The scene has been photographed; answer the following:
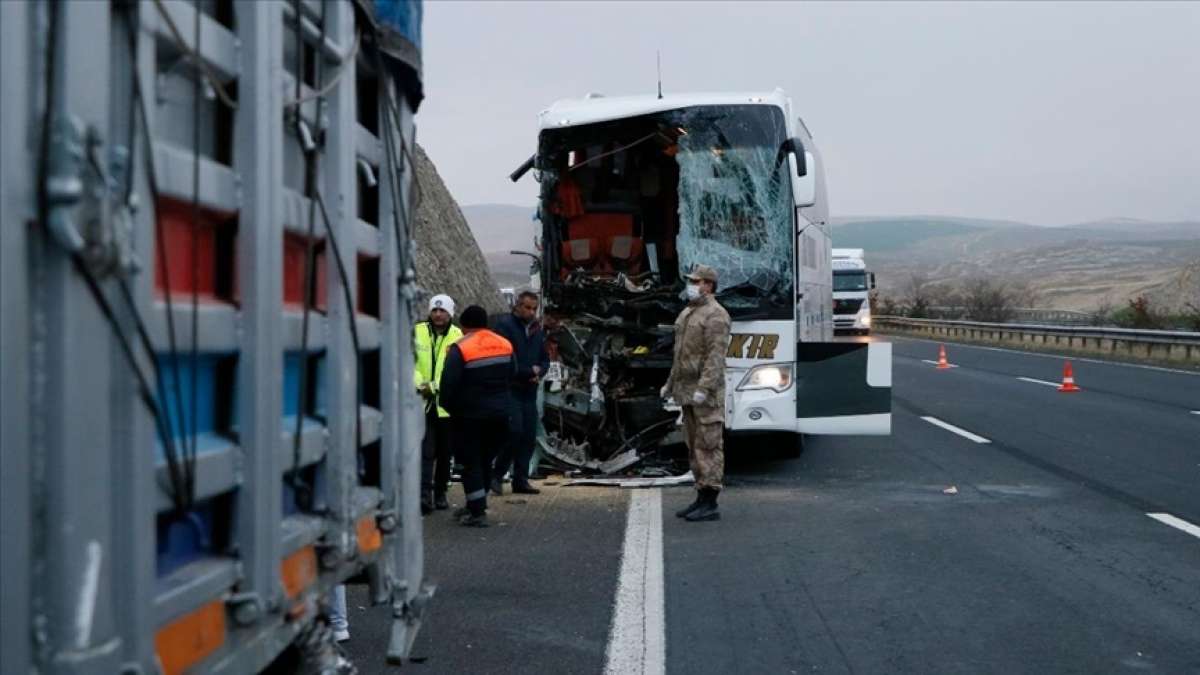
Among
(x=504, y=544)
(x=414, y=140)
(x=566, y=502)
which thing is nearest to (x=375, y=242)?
(x=414, y=140)

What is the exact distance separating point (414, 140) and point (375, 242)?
635 mm

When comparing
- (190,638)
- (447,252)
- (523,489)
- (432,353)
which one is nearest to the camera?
(190,638)

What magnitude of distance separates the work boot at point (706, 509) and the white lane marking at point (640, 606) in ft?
0.87

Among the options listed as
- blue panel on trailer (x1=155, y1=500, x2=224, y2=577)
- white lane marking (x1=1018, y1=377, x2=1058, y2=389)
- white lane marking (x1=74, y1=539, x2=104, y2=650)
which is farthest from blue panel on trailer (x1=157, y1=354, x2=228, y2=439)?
white lane marking (x1=1018, y1=377, x2=1058, y2=389)

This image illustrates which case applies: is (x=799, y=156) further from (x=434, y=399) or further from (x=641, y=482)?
(x=434, y=399)

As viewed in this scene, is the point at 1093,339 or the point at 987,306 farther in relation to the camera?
the point at 987,306

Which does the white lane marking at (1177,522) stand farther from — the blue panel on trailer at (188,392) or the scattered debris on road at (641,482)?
the blue panel on trailer at (188,392)

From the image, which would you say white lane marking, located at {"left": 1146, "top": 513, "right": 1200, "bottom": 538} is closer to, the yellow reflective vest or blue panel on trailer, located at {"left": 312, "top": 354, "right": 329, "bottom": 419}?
the yellow reflective vest

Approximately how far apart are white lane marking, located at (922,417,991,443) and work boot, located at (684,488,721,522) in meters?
6.29

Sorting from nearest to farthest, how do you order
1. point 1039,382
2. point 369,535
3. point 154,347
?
point 154,347 < point 369,535 < point 1039,382

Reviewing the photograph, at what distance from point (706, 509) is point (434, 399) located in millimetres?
2324

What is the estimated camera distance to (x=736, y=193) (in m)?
11.8

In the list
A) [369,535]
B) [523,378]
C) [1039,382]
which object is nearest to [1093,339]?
[1039,382]

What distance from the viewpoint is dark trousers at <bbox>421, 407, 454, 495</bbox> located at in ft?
35.4
